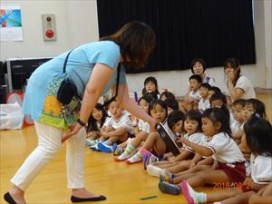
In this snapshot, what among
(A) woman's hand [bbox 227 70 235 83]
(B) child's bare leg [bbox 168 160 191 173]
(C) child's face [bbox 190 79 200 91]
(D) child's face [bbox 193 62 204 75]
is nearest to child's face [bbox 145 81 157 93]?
(C) child's face [bbox 190 79 200 91]

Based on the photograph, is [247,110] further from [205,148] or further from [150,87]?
[150,87]

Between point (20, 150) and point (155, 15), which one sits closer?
point (20, 150)

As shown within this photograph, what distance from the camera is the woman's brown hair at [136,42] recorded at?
2.40 metres

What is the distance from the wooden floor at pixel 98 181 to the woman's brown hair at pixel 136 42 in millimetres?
950

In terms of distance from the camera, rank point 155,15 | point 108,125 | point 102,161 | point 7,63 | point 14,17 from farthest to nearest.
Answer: point 155,15, point 14,17, point 7,63, point 108,125, point 102,161

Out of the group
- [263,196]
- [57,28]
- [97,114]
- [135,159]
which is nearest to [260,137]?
[263,196]

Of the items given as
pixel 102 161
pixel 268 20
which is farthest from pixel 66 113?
pixel 268 20

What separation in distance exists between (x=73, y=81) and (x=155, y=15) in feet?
19.6

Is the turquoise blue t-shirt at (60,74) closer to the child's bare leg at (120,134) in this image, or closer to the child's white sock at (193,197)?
the child's white sock at (193,197)

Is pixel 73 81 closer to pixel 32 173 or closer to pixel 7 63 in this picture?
pixel 32 173

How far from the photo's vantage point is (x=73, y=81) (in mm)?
2482


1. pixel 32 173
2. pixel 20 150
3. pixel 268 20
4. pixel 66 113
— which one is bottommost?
pixel 20 150

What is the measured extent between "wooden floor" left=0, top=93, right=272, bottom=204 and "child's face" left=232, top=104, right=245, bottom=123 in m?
0.92

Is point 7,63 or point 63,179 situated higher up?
point 7,63
